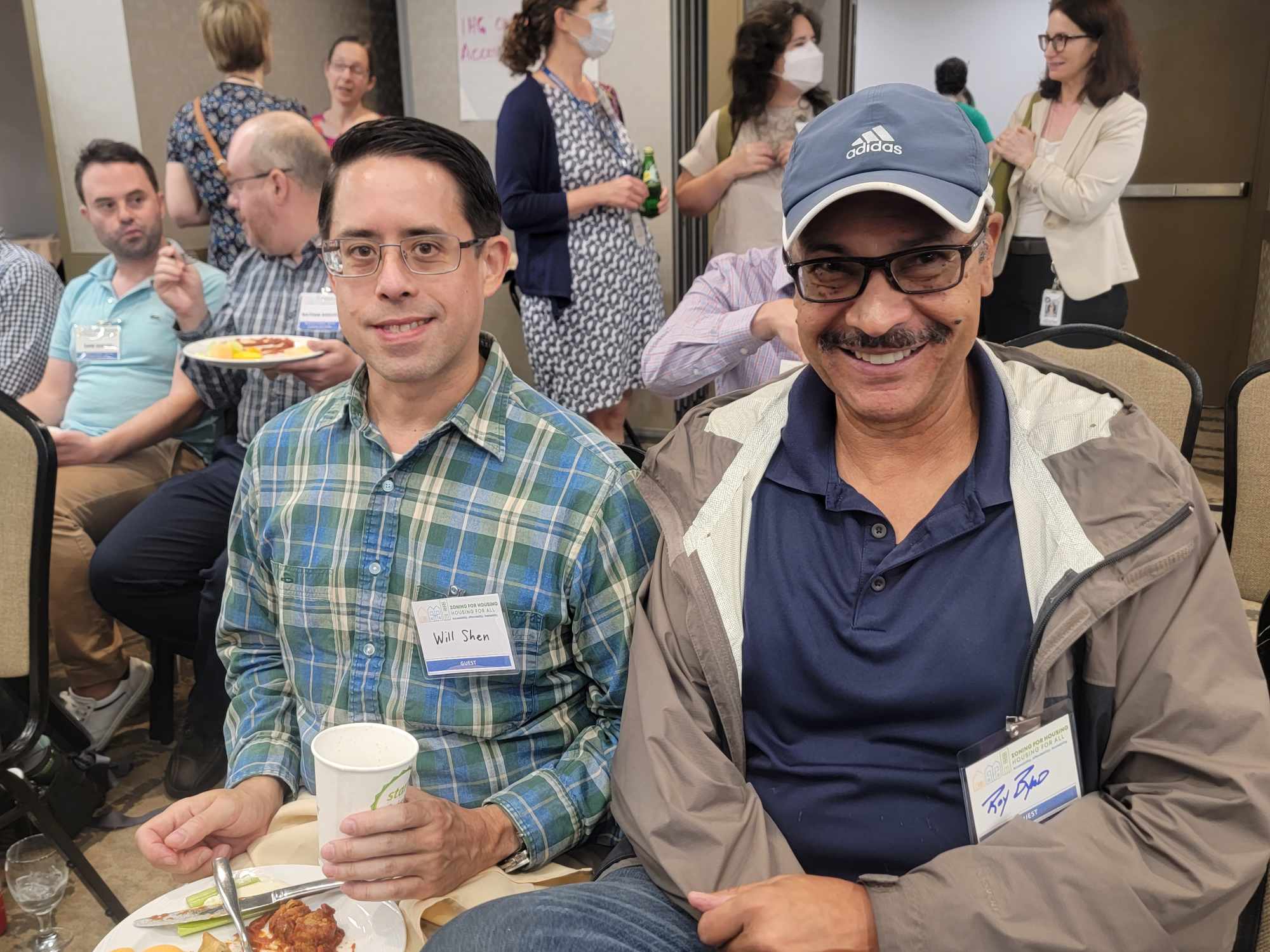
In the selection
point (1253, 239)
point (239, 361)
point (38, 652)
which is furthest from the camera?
point (1253, 239)

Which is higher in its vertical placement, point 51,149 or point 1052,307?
point 51,149

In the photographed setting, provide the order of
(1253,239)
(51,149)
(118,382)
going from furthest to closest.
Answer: (1253,239)
(51,149)
(118,382)

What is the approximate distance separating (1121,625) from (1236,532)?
1169mm

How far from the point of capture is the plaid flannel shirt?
52.3 inches

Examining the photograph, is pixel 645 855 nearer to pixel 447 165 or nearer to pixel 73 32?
pixel 447 165

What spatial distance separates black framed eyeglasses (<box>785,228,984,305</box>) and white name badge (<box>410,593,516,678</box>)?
1.86ft

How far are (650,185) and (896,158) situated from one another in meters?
2.75

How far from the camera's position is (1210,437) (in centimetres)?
497

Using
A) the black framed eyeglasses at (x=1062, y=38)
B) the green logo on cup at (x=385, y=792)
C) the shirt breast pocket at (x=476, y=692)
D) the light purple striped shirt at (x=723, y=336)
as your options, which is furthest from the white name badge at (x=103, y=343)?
the black framed eyeglasses at (x=1062, y=38)

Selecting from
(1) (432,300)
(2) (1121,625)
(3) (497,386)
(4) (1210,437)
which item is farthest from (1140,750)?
(4) (1210,437)

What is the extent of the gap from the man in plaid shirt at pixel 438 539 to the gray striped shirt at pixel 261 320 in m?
1.24

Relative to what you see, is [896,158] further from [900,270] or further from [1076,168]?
[1076,168]

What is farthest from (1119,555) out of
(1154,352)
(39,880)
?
(39,880)

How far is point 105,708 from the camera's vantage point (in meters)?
2.78
